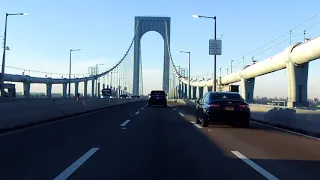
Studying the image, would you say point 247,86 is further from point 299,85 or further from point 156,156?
point 156,156

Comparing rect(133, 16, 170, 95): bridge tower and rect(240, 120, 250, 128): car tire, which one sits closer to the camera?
rect(240, 120, 250, 128): car tire

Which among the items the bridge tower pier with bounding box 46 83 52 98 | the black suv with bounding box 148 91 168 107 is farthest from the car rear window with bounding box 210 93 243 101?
the bridge tower pier with bounding box 46 83 52 98

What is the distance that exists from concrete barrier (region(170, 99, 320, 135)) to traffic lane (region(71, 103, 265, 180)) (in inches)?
229

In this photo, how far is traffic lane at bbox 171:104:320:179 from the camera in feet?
29.7

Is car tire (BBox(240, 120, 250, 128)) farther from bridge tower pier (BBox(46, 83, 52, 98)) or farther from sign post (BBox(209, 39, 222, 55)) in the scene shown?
bridge tower pier (BBox(46, 83, 52, 98))

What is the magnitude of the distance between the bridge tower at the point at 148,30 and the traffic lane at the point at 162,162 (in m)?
97.5

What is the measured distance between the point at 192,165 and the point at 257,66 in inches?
1566

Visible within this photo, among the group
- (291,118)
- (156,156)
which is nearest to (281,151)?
(156,156)

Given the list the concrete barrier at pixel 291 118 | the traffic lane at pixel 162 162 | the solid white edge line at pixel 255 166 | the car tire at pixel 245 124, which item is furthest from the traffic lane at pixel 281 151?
the car tire at pixel 245 124

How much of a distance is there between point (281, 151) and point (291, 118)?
355 inches

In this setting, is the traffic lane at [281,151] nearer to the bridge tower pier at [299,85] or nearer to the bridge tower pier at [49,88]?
the bridge tower pier at [299,85]

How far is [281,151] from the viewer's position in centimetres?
1202

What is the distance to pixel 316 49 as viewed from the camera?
28.4 m

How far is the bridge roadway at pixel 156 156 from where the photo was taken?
852 centimetres
